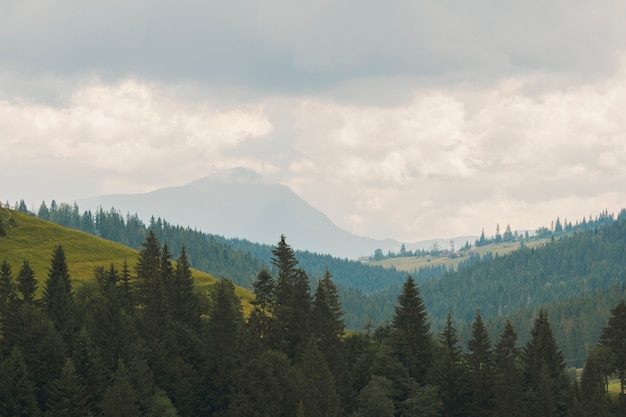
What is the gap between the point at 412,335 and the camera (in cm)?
14062

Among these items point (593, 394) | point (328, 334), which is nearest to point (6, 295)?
point (328, 334)

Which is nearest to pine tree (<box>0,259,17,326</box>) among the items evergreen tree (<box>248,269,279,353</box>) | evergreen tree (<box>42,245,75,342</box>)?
evergreen tree (<box>42,245,75,342</box>)

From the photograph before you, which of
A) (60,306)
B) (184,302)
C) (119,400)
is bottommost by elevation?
(119,400)

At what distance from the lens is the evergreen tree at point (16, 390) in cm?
9983

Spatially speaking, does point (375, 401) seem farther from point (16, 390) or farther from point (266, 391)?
point (16, 390)

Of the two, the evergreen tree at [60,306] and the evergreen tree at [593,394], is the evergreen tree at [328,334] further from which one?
the evergreen tree at [593,394]

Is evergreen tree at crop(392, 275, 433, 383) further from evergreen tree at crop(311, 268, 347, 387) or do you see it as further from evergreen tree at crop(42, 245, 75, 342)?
evergreen tree at crop(42, 245, 75, 342)

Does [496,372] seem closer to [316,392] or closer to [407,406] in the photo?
[407,406]

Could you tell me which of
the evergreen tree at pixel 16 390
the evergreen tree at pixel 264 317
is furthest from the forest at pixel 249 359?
the evergreen tree at pixel 264 317

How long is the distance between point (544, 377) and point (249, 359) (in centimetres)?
4508

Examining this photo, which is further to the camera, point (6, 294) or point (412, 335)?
point (412, 335)

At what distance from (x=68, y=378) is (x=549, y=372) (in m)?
74.8

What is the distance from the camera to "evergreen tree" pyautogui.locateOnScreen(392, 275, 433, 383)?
13750 cm

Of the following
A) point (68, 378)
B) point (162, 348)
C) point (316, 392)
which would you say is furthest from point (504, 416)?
point (68, 378)
